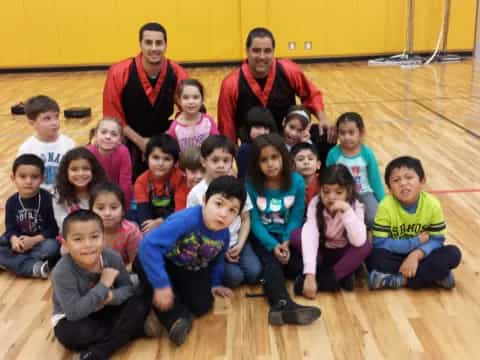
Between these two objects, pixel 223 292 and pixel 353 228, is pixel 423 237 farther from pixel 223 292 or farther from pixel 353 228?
pixel 223 292

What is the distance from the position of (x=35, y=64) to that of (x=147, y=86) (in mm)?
7040

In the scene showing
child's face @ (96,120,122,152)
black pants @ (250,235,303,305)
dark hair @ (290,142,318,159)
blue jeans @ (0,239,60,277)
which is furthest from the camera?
child's face @ (96,120,122,152)

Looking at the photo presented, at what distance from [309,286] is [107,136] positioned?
1.37m

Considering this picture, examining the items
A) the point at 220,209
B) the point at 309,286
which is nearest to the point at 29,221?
the point at 220,209

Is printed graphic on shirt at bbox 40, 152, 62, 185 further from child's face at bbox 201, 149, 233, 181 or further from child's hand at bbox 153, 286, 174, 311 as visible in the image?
child's hand at bbox 153, 286, 174, 311

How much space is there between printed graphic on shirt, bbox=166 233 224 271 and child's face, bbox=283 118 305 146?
1.10 meters

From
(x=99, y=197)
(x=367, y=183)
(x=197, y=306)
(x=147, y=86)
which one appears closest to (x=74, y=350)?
(x=197, y=306)

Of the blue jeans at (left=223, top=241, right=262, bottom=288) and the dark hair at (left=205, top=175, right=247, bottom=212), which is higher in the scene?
the dark hair at (left=205, top=175, right=247, bottom=212)

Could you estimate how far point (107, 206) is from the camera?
7.65 feet

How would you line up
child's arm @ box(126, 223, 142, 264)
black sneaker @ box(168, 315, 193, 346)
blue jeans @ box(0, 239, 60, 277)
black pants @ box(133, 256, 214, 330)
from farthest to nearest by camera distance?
blue jeans @ box(0, 239, 60, 277)
child's arm @ box(126, 223, 142, 264)
black pants @ box(133, 256, 214, 330)
black sneaker @ box(168, 315, 193, 346)

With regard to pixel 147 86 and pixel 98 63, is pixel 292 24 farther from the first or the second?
pixel 147 86

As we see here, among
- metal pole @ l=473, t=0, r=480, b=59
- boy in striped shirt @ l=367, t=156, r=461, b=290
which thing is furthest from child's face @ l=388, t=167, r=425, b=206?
metal pole @ l=473, t=0, r=480, b=59

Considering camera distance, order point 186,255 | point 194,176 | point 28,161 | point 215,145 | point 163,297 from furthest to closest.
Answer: point 194,176 → point 28,161 → point 215,145 → point 186,255 → point 163,297

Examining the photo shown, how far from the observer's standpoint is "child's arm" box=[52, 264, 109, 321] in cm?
190
